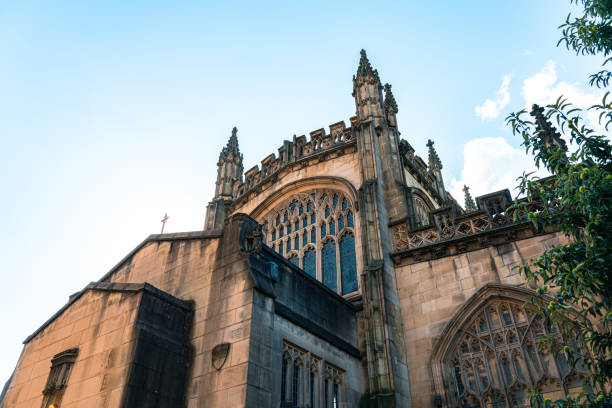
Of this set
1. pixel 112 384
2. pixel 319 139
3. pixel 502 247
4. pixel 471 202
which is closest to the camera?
pixel 112 384

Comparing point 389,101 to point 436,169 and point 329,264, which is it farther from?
point 329,264

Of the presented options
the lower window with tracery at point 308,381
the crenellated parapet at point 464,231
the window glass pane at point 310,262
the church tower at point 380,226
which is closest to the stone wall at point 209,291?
the lower window with tracery at point 308,381

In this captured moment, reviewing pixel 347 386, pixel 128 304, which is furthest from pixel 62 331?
pixel 347 386

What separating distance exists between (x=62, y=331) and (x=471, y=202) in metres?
25.8

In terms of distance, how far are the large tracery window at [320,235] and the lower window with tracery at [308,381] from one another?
454 cm

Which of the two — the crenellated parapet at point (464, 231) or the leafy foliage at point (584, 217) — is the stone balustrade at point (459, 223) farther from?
the leafy foliage at point (584, 217)

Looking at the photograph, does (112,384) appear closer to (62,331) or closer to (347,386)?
(62,331)

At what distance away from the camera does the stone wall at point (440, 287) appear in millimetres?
12188

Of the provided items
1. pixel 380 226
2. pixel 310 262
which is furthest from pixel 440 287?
pixel 310 262

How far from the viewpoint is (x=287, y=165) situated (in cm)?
2072

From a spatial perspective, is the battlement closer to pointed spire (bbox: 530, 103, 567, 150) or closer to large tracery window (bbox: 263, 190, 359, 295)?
large tracery window (bbox: 263, 190, 359, 295)

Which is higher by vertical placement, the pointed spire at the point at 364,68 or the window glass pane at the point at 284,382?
the pointed spire at the point at 364,68

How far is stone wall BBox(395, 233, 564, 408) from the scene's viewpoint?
12.2m

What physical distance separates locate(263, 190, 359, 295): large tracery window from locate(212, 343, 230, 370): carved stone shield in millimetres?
7064
